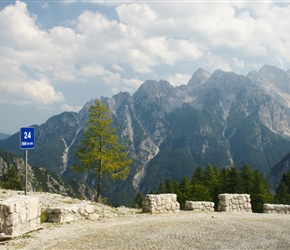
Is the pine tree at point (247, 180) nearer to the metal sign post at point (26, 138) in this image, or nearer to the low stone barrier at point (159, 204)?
the low stone barrier at point (159, 204)

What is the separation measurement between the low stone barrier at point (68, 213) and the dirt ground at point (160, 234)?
19.7 inches

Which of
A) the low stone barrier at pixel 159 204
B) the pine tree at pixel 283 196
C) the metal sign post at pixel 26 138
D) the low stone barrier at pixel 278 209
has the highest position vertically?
the metal sign post at pixel 26 138

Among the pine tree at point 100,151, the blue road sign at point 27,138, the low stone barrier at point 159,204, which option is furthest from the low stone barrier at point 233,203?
the blue road sign at point 27,138

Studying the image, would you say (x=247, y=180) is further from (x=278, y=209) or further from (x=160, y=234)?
(x=160, y=234)

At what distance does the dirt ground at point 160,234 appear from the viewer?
12.2 meters

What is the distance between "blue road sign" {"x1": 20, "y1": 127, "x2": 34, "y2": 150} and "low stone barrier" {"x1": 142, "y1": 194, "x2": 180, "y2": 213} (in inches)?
330

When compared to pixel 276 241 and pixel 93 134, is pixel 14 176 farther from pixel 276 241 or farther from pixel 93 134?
pixel 276 241

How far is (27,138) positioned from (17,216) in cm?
467

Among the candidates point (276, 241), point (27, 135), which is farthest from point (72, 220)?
point (276, 241)

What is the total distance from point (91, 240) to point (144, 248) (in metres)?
2.39

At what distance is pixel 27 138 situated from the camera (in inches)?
648

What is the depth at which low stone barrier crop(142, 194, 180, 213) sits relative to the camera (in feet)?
69.5

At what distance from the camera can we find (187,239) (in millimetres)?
13281

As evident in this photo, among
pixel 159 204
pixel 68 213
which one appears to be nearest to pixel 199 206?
pixel 159 204
